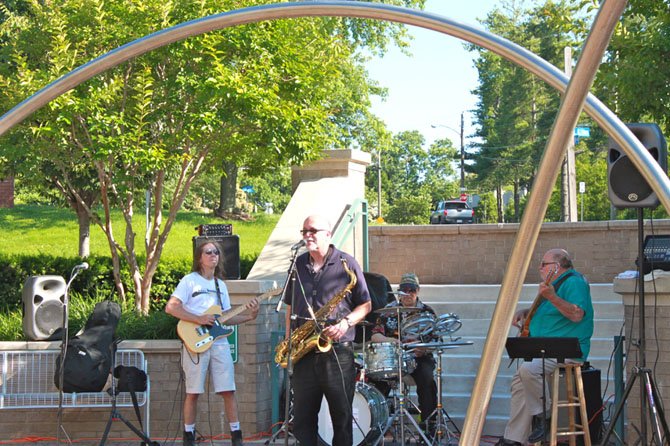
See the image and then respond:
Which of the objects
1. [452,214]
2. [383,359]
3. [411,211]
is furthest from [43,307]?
[411,211]

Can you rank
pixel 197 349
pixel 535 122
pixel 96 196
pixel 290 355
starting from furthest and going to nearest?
pixel 535 122
pixel 96 196
pixel 197 349
pixel 290 355

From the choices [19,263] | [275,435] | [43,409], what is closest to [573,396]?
[275,435]

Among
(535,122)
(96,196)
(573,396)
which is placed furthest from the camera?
(535,122)

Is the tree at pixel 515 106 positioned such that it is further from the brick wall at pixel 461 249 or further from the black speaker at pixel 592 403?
the black speaker at pixel 592 403

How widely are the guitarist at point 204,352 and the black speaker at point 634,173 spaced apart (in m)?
3.52

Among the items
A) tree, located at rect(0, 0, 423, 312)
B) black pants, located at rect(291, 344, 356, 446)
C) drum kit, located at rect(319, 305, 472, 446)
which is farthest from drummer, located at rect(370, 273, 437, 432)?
tree, located at rect(0, 0, 423, 312)

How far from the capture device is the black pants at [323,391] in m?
8.12

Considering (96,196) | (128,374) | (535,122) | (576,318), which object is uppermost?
(535,122)

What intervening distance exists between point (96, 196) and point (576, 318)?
52.6 feet

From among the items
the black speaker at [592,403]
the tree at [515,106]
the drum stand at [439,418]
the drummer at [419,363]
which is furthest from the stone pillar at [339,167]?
the tree at [515,106]

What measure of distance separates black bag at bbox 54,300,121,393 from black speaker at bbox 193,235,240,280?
198 centimetres

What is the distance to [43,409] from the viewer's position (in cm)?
1148

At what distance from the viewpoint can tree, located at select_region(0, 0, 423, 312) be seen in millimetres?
14711

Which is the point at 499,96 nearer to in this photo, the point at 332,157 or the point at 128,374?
the point at 332,157
